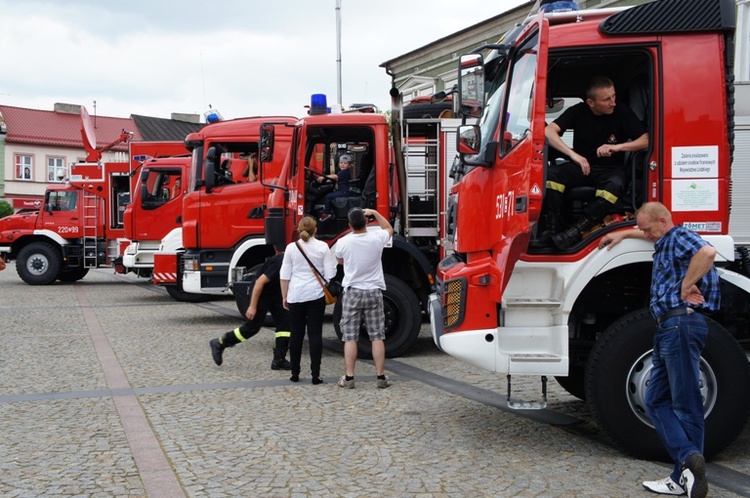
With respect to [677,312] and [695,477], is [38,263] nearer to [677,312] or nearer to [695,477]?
[677,312]

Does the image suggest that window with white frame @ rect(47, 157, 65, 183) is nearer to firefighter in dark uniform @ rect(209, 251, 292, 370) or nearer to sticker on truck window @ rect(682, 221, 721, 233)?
firefighter in dark uniform @ rect(209, 251, 292, 370)

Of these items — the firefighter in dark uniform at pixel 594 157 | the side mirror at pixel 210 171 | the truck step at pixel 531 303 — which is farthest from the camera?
the side mirror at pixel 210 171

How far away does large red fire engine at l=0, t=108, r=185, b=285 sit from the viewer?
21.9 meters

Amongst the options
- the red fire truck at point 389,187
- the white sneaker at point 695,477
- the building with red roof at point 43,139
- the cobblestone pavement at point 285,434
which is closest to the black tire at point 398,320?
the red fire truck at point 389,187

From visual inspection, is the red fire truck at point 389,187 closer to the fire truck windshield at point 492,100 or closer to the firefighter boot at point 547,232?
the fire truck windshield at point 492,100

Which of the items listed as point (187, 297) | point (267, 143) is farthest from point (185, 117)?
point (267, 143)

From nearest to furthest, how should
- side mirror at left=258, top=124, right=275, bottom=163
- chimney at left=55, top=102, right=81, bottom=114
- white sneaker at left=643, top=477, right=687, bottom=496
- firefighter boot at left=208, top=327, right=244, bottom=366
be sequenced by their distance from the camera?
white sneaker at left=643, top=477, right=687, bottom=496, firefighter boot at left=208, top=327, right=244, bottom=366, side mirror at left=258, top=124, right=275, bottom=163, chimney at left=55, top=102, right=81, bottom=114

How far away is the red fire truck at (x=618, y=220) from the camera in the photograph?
5.20 meters

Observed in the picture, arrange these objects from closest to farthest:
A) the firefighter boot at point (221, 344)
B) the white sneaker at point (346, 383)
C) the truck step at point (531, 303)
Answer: the truck step at point (531, 303) → the white sneaker at point (346, 383) → the firefighter boot at point (221, 344)

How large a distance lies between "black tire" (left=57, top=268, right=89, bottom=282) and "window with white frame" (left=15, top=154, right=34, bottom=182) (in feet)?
121

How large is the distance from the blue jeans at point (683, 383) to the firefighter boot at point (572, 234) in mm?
951

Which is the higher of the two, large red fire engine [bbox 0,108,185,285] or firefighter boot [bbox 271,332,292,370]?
large red fire engine [bbox 0,108,185,285]

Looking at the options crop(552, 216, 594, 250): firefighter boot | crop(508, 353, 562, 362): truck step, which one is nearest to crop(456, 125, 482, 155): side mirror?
crop(552, 216, 594, 250): firefighter boot

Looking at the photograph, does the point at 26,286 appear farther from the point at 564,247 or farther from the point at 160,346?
the point at 564,247
